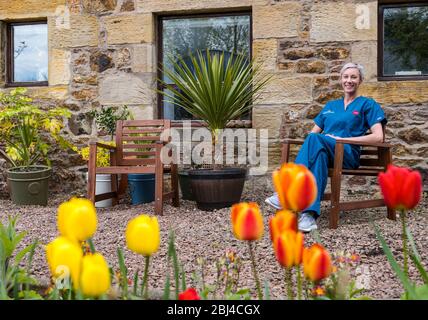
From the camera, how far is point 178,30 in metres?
5.29

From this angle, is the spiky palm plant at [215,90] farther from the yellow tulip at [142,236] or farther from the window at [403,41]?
the yellow tulip at [142,236]

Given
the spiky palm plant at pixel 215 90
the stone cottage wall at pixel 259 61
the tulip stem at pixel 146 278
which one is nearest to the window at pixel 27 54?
the stone cottage wall at pixel 259 61

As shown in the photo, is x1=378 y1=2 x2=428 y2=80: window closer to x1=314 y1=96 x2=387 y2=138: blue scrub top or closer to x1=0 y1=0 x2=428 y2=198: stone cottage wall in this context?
x1=0 y1=0 x2=428 y2=198: stone cottage wall

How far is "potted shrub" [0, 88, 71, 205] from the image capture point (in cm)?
471

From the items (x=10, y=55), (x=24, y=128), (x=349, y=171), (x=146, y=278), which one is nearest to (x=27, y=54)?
(x=10, y=55)

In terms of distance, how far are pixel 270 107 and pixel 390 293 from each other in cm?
303

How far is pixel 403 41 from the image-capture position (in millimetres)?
4770

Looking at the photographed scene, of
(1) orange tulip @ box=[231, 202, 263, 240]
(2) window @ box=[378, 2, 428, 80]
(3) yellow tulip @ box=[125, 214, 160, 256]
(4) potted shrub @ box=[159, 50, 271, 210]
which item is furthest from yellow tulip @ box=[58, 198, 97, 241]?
(2) window @ box=[378, 2, 428, 80]

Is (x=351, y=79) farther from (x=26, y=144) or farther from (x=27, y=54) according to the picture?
(x=27, y=54)

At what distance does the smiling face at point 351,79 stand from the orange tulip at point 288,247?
3.03 meters

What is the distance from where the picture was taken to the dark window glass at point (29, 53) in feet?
18.2
